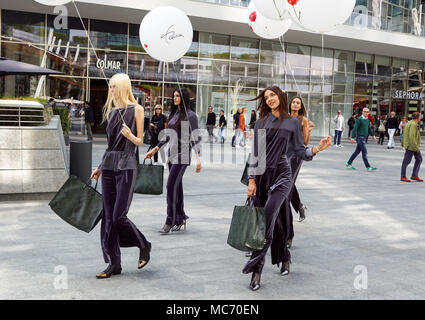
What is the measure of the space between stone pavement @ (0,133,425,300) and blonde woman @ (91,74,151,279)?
11.9 inches

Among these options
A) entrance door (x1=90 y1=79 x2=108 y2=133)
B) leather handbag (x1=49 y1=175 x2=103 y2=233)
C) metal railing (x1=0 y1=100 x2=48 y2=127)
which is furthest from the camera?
entrance door (x1=90 y1=79 x2=108 y2=133)

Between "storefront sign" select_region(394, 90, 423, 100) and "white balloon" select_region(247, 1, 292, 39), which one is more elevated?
"storefront sign" select_region(394, 90, 423, 100)

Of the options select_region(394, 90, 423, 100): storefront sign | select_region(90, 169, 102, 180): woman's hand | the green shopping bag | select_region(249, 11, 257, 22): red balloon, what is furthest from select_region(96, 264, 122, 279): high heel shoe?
select_region(394, 90, 423, 100): storefront sign

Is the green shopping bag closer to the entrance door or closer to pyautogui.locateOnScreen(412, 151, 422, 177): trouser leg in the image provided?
pyautogui.locateOnScreen(412, 151, 422, 177): trouser leg

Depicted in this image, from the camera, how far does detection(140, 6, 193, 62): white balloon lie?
27.9ft

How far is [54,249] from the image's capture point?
5430mm

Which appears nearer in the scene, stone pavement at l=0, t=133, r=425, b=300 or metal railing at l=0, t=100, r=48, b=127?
stone pavement at l=0, t=133, r=425, b=300

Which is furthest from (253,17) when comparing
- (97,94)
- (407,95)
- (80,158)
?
(407,95)

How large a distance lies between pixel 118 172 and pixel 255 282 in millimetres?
1586

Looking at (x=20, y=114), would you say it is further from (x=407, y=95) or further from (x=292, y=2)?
(x=407, y=95)

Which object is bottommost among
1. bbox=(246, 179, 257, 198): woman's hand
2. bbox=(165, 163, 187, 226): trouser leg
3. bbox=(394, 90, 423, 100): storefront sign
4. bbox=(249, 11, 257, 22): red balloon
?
bbox=(165, 163, 187, 226): trouser leg

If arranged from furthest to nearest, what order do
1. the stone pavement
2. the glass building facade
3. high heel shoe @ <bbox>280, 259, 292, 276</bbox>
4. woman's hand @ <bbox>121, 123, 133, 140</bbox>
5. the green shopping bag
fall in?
1. the glass building facade
2. high heel shoe @ <bbox>280, 259, 292, 276</bbox>
3. woman's hand @ <bbox>121, 123, 133, 140</bbox>
4. the stone pavement
5. the green shopping bag

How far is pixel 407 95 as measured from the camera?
121 ft
